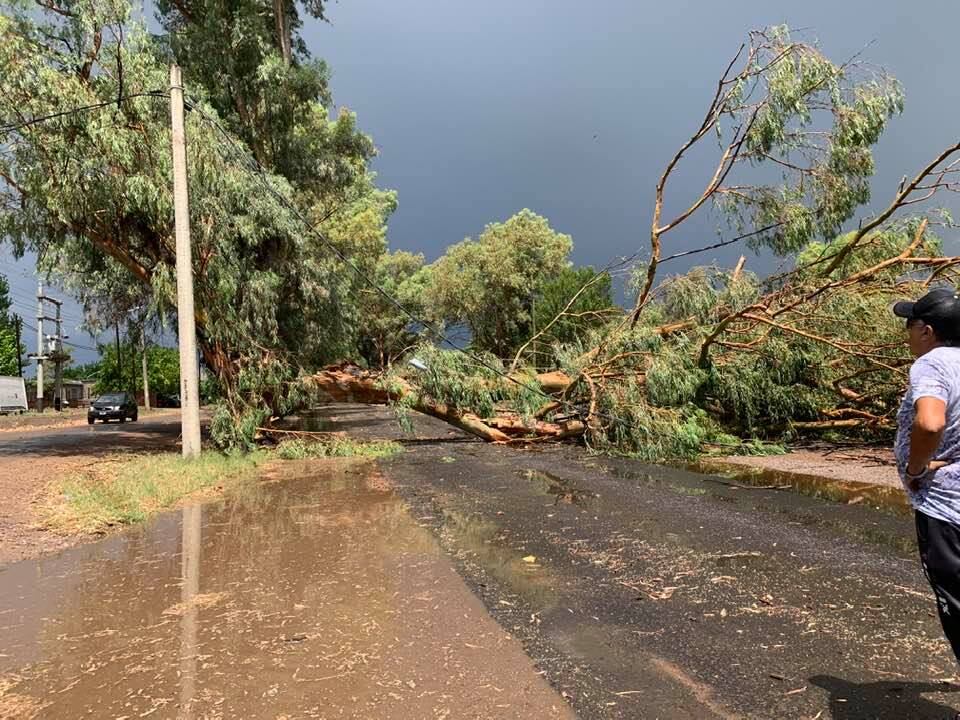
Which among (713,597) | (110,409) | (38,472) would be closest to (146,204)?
(38,472)

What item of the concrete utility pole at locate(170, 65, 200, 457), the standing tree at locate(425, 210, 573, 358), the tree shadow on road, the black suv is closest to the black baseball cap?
the tree shadow on road

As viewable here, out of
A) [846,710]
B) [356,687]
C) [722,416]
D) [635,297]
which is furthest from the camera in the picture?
[635,297]

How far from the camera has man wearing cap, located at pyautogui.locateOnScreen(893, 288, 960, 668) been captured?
7.36 ft

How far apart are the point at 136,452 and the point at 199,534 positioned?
8219 mm

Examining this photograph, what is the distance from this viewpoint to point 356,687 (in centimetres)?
311

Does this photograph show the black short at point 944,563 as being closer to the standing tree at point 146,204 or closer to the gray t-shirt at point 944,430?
the gray t-shirt at point 944,430

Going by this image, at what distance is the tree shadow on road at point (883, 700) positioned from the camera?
106 inches

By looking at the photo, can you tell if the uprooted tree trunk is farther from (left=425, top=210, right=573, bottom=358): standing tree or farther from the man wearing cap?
(left=425, top=210, right=573, bottom=358): standing tree

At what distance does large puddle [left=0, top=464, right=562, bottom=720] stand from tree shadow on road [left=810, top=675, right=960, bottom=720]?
4.05 ft

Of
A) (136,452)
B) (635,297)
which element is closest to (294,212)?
(136,452)

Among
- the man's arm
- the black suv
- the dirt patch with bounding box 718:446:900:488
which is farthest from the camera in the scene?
the black suv

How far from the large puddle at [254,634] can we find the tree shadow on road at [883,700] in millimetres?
1234

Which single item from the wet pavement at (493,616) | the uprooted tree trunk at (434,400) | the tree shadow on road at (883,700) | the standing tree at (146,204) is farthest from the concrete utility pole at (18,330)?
the tree shadow on road at (883,700)

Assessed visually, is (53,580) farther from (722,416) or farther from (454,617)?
(722,416)
